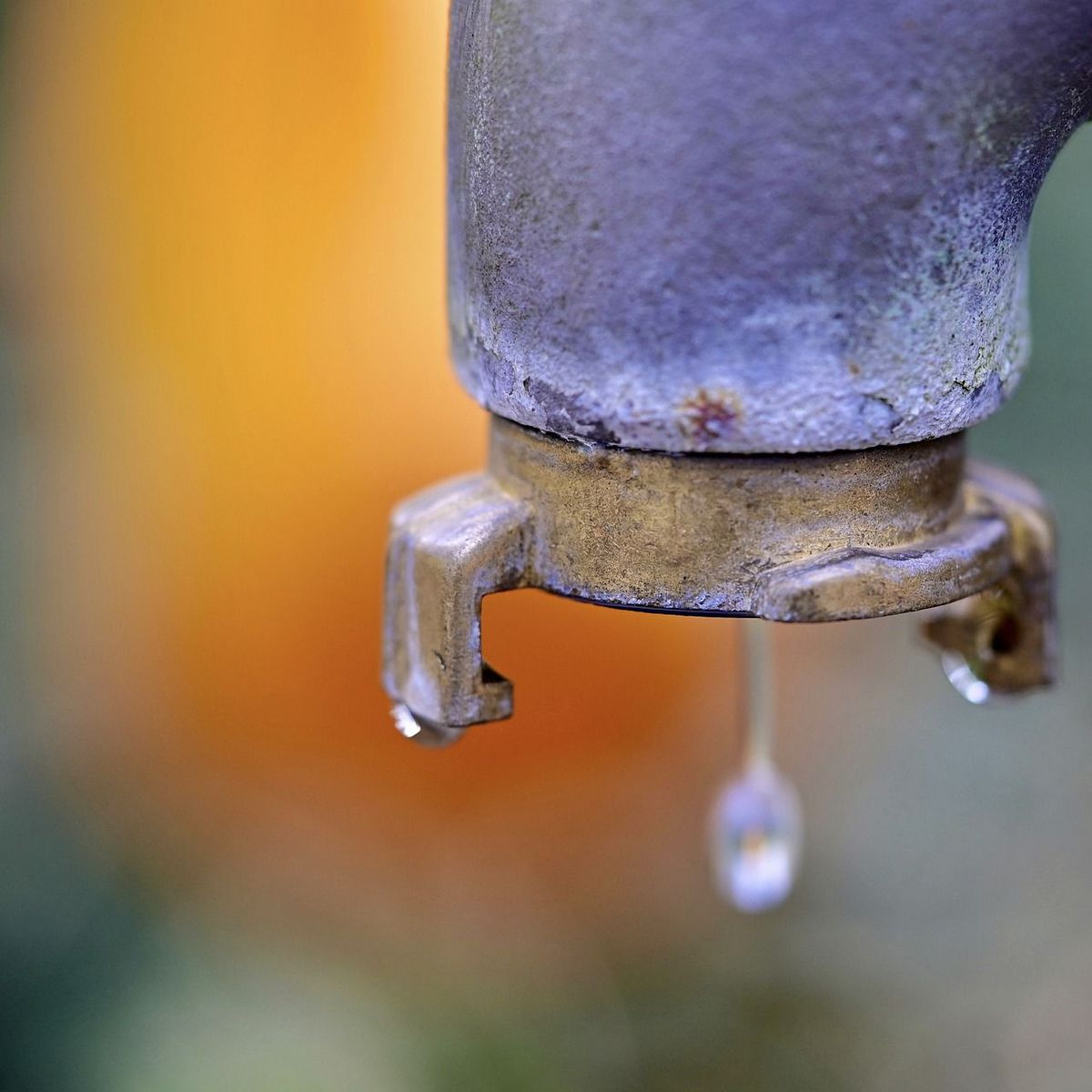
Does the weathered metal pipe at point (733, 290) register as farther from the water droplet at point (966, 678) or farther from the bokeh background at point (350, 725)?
the bokeh background at point (350, 725)

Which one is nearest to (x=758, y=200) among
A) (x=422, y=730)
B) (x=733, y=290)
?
(x=733, y=290)

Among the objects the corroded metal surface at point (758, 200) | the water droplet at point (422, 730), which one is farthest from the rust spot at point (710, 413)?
the water droplet at point (422, 730)

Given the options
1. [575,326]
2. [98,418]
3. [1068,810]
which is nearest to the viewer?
[575,326]

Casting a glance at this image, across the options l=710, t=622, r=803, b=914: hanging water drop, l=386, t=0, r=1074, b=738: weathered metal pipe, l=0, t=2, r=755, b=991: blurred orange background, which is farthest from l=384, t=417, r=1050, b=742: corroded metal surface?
l=0, t=2, r=755, b=991: blurred orange background

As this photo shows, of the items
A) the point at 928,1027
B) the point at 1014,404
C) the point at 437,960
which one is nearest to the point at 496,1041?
the point at 437,960

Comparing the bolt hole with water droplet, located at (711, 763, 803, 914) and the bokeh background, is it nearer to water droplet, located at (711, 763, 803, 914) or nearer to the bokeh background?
water droplet, located at (711, 763, 803, 914)

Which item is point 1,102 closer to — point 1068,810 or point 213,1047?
point 213,1047

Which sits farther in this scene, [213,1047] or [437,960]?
[437,960]
